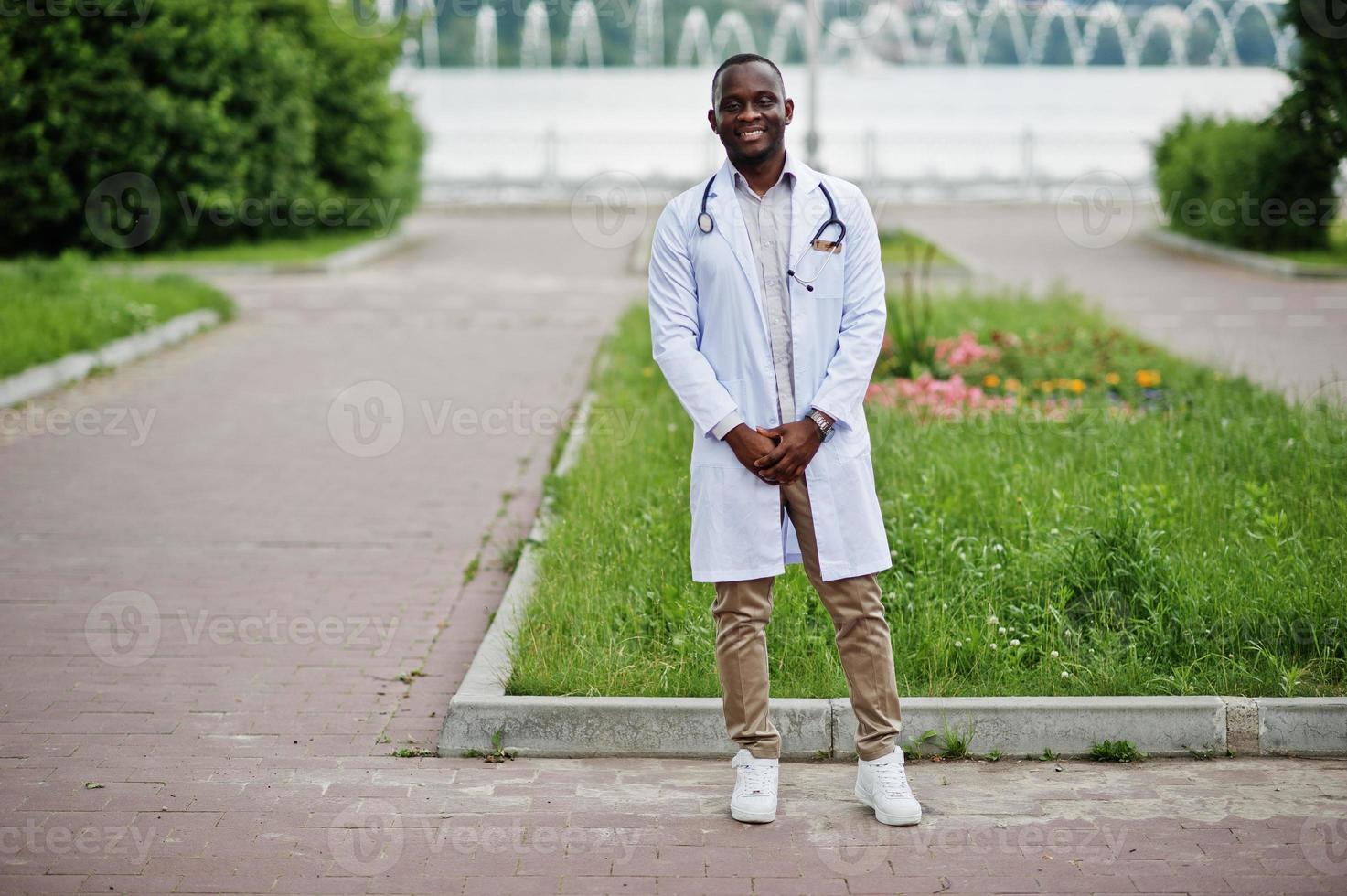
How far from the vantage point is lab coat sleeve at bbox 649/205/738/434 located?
434 centimetres

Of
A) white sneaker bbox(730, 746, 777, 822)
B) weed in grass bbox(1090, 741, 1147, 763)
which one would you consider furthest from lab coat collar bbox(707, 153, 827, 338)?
weed in grass bbox(1090, 741, 1147, 763)

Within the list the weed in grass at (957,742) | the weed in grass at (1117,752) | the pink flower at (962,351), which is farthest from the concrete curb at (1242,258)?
the weed in grass at (957,742)

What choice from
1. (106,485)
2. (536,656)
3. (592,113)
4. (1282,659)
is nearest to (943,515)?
(1282,659)

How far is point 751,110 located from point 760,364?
0.73m

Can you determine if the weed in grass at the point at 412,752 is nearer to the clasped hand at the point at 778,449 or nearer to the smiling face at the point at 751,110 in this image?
the clasped hand at the point at 778,449

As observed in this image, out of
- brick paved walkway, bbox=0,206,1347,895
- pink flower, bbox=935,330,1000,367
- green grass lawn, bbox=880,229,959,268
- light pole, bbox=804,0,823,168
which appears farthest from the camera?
light pole, bbox=804,0,823,168

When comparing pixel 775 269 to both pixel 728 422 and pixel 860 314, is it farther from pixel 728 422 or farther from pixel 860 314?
pixel 728 422

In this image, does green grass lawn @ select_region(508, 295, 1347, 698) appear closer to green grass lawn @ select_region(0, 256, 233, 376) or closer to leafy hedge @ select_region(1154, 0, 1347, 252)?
green grass lawn @ select_region(0, 256, 233, 376)

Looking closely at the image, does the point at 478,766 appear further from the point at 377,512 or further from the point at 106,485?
the point at 106,485

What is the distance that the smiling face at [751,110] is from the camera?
429cm

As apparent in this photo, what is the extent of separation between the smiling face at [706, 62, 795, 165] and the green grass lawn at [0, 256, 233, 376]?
340 inches

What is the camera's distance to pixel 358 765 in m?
4.93

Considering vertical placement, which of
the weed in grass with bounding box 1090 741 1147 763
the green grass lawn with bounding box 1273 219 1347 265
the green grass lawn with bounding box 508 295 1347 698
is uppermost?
the green grass lawn with bounding box 508 295 1347 698

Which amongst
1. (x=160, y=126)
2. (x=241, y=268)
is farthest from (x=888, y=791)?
(x=160, y=126)
